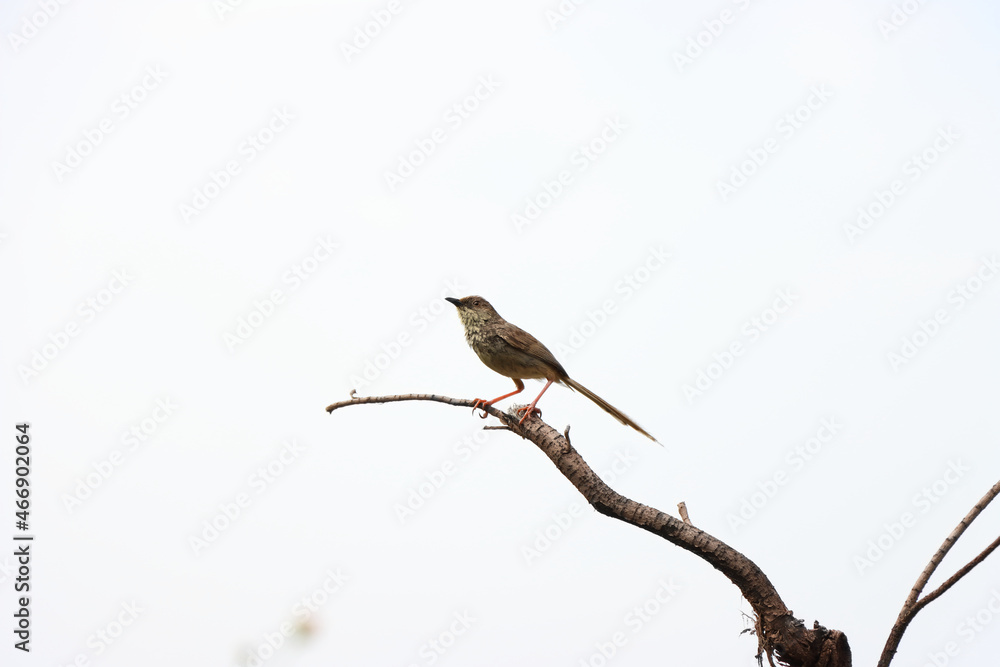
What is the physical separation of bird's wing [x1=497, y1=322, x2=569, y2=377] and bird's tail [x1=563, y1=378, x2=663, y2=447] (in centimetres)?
8

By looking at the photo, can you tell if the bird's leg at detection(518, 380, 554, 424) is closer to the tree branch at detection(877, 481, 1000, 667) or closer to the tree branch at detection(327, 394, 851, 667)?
the tree branch at detection(327, 394, 851, 667)

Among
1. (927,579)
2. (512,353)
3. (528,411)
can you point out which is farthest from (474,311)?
(927,579)

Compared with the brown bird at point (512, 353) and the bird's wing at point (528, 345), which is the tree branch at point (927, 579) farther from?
the bird's wing at point (528, 345)

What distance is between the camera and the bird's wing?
561cm

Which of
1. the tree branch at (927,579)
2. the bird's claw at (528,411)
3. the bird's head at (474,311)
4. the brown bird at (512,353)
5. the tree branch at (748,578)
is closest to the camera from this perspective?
the tree branch at (927,579)

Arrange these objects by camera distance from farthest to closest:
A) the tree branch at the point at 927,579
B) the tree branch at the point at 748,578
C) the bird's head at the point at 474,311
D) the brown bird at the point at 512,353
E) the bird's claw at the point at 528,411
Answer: the bird's head at the point at 474,311 → the brown bird at the point at 512,353 → the bird's claw at the point at 528,411 → the tree branch at the point at 748,578 → the tree branch at the point at 927,579

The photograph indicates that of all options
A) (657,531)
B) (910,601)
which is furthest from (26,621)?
(910,601)

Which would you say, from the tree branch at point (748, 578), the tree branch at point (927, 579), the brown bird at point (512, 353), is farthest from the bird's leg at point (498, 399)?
the tree branch at point (927, 579)

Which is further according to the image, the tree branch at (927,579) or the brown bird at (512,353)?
the brown bird at (512,353)

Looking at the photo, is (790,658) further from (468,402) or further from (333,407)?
(333,407)

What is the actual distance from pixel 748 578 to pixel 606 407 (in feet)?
5.46

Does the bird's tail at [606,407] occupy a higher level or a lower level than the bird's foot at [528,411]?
higher

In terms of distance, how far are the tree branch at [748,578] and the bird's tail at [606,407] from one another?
3.27 feet

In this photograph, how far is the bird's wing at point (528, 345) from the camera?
18.4 ft
